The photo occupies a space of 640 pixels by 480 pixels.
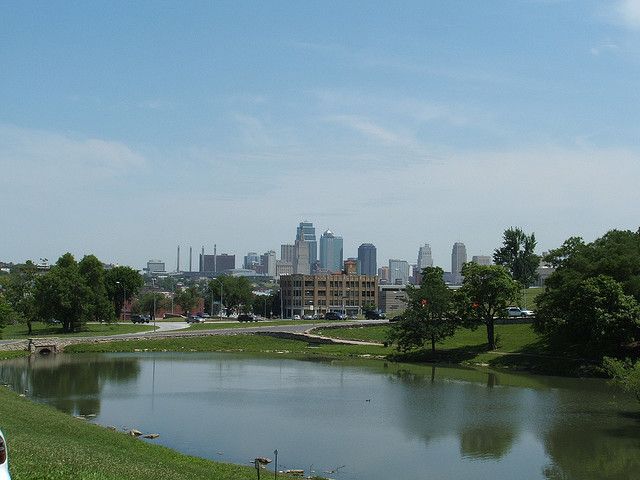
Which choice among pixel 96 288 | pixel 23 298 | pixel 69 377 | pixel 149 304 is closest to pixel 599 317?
pixel 69 377

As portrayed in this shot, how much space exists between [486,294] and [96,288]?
58242 millimetres

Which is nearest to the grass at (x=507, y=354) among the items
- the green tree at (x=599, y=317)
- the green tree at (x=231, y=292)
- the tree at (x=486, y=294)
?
the green tree at (x=599, y=317)

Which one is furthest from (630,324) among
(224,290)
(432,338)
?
(224,290)

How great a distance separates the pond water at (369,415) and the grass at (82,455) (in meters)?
3.81

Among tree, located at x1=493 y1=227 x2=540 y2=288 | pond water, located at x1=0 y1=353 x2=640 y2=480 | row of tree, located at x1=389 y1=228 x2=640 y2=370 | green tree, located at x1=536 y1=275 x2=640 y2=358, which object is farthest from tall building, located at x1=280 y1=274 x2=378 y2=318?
green tree, located at x1=536 y1=275 x2=640 y2=358

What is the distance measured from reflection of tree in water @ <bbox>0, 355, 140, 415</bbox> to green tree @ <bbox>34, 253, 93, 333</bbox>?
2258cm

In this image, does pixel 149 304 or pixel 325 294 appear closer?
pixel 149 304

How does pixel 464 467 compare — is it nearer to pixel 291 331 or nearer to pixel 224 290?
pixel 291 331

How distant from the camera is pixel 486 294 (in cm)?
7875

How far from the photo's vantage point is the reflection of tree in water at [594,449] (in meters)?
33.9

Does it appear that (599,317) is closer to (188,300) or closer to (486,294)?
(486,294)

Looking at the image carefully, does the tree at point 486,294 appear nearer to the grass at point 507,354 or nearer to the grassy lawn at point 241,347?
the grass at point 507,354

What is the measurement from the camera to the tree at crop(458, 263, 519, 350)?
3076 inches

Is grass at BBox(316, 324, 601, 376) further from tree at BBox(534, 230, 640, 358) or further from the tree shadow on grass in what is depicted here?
tree at BBox(534, 230, 640, 358)
